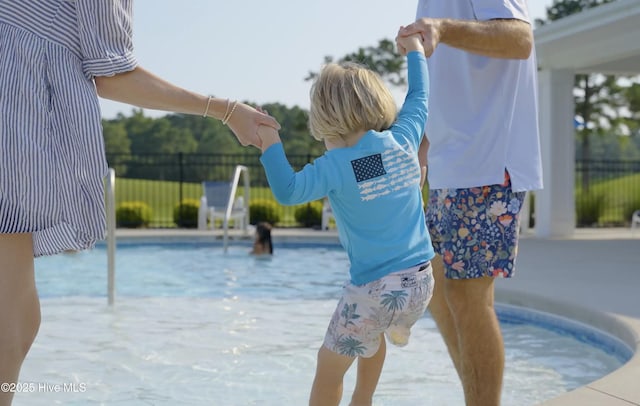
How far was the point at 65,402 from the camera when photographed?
12.1 ft

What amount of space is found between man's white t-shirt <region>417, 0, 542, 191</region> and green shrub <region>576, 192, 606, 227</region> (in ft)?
47.5

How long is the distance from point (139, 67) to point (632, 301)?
4.39 meters

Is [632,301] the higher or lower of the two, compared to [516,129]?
lower

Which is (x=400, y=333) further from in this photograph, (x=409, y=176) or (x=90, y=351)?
(x=90, y=351)

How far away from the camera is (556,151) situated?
12492 mm

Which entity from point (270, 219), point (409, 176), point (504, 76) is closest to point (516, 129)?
point (504, 76)

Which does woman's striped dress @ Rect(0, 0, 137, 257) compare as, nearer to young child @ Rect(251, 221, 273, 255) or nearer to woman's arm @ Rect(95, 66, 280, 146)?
woman's arm @ Rect(95, 66, 280, 146)

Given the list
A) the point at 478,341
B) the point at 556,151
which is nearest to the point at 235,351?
the point at 478,341

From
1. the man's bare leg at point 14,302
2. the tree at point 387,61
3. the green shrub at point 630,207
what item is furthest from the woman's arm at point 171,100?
the tree at point 387,61

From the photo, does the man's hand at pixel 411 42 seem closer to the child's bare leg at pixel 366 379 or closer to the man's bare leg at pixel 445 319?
the man's bare leg at pixel 445 319

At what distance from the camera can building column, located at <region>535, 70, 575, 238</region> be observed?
12.5 meters

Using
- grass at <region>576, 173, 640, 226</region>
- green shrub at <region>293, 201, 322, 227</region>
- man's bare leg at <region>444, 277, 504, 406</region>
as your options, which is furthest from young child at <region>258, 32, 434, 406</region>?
grass at <region>576, 173, 640, 226</region>

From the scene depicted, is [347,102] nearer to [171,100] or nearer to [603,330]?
[171,100]

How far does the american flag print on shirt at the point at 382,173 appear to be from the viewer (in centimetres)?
227
